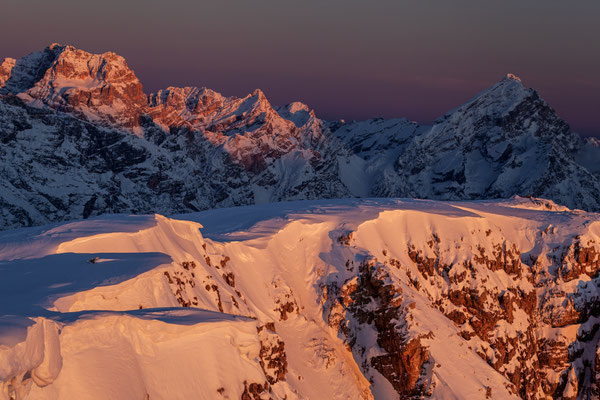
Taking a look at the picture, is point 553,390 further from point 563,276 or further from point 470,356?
point 470,356

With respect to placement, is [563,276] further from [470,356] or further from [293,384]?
[293,384]

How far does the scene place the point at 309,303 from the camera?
277ft

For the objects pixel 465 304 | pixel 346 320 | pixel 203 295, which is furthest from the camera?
pixel 465 304

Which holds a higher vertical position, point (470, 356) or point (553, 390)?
point (470, 356)

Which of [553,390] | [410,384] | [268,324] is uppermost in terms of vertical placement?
[268,324]

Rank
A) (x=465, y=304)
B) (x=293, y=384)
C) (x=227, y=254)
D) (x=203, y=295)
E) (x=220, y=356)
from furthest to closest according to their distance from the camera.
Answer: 1. (x=465, y=304)
2. (x=227, y=254)
3. (x=293, y=384)
4. (x=203, y=295)
5. (x=220, y=356)

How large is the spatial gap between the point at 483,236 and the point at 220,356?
82497mm

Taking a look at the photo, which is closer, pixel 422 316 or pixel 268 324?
pixel 268 324

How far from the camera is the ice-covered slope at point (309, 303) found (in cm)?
3322

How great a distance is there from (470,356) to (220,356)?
2254 inches

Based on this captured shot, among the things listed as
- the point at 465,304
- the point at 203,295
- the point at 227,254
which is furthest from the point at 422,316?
the point at 203,295

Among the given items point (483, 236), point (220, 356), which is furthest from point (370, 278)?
point (220, 356)

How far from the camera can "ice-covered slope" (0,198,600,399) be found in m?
33.2

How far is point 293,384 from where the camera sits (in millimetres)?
68062
